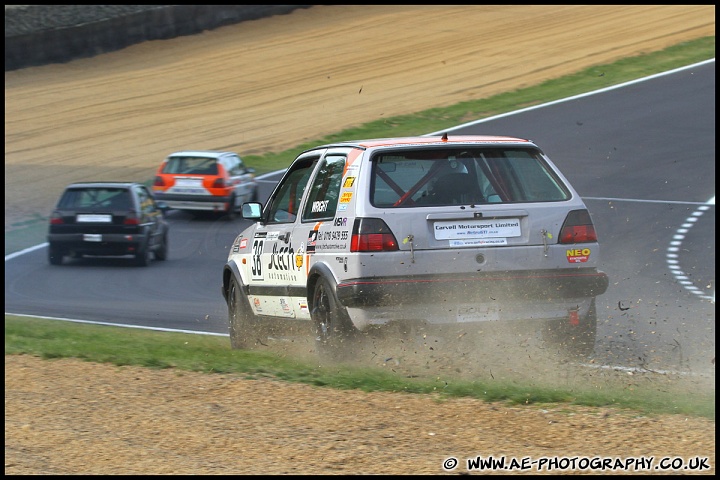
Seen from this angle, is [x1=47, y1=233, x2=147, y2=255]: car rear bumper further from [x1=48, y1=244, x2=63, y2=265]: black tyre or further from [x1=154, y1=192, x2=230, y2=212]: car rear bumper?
[x1=154, y1=192, x2=230, y2=212]: car rear bumper

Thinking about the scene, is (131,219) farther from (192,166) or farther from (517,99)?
(517,99)

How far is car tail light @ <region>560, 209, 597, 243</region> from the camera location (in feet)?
25.9

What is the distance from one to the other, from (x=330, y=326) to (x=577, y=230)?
1.91 m

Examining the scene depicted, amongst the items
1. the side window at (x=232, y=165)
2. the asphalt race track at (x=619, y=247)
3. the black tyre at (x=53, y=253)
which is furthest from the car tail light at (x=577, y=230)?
the side window at (x=232, y=165)

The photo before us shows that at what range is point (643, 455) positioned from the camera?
549 centimetres

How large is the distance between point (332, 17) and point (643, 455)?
4393cm

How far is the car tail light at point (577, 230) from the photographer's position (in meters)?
7.91

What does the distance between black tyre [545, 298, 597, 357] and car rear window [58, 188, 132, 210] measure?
45.1 ft

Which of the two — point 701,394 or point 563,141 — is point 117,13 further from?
point 701,394

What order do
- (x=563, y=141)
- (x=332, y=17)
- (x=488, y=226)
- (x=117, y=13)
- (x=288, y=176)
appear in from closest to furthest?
(x=488, y=226) → (x=288, y=176) → (x=563, y=141) → (x=117, y=13) → (x=332, y=17)

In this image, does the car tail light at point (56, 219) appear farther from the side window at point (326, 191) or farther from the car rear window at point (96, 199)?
the side window at point (326, 191)

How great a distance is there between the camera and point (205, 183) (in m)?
23.6

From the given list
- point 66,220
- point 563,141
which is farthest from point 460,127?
point 66,220

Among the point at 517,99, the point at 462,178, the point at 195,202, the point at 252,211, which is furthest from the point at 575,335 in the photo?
the point at 517,99
